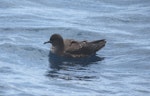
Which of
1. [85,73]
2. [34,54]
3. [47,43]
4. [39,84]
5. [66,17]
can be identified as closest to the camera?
[39,84]

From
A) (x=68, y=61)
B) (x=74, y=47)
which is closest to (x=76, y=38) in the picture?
(x=74, y=47)

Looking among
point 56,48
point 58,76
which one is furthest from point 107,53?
point 58,76

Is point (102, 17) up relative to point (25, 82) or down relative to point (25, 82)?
up

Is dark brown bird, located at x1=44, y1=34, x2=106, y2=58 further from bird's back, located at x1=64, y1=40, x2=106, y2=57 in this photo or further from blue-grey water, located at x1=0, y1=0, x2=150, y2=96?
blue-grey water, located at x1=0, y1=0, x2=150, y2=96

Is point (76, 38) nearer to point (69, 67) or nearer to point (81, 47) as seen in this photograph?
point (81, 47)

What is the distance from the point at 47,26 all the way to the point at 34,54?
3033mm

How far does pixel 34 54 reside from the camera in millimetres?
17625

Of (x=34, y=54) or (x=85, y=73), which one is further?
(x=34, y=54)

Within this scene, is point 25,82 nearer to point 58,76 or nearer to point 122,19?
point 58,76

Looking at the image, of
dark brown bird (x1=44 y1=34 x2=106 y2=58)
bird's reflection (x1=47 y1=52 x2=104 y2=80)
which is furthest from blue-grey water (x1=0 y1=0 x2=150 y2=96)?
dark brown bird (x1=44 y1=34 x2=106 y2=58)

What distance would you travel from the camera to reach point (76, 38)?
19594 millimetres

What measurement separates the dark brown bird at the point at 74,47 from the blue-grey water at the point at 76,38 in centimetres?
25

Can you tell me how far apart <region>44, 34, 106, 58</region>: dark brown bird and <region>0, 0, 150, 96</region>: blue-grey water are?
25 centimetres

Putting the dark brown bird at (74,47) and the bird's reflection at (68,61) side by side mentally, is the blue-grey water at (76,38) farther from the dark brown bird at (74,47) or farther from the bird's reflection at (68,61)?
the dark brown bird at (74,47)
